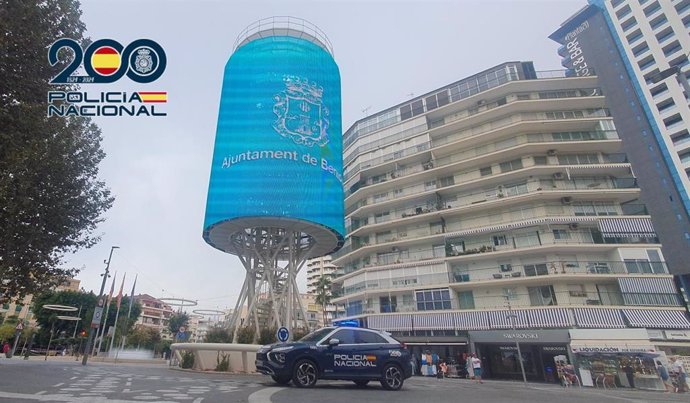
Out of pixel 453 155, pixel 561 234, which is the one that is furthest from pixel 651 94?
pixel 561 234

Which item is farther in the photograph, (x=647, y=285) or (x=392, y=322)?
(x=392, y=322)

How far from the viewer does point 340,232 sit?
24984 millimetres

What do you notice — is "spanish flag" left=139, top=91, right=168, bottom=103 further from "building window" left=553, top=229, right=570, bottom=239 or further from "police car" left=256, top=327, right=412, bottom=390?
"building window" left=553, top=229, right=570, bottom=239

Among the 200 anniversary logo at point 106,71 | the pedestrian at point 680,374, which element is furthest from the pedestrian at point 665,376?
the 200 anniversary logo at point 106,71

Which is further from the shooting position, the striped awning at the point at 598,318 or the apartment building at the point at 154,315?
the apartment building at the point at 154,315

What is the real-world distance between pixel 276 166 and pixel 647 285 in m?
28.7

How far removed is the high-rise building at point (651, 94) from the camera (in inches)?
1881

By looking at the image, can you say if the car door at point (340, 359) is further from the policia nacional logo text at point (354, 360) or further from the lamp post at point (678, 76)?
the lamp post at point (678, 76)

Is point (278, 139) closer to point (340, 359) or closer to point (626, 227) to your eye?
point (340, 359)

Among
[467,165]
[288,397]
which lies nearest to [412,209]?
[467,165]

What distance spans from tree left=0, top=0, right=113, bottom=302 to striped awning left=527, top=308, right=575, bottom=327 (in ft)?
94.0

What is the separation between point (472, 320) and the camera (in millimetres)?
29594

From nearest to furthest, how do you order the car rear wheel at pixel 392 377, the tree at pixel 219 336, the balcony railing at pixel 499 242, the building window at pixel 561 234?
the car rear wheel at pixel 392 377, the tree at pixel 219 336, the balcony railing at pixel 499 242, the building window at pixel 561 234

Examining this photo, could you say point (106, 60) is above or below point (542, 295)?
above
